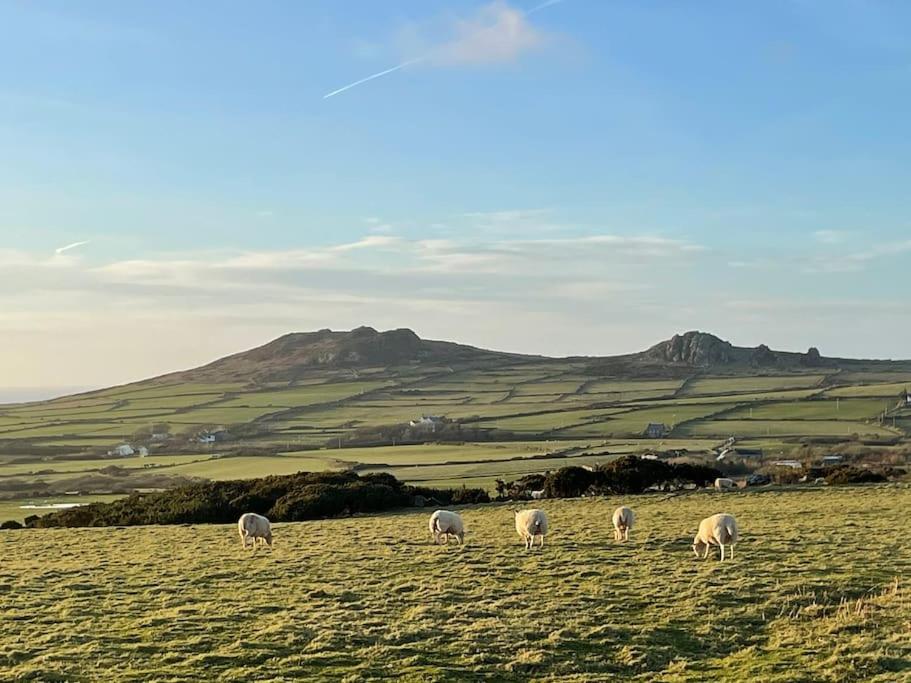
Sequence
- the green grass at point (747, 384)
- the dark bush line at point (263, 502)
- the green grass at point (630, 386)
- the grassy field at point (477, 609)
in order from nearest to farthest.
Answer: the grassy field at point (477, 609), the dark bush line at point (263, 502), the green grass at point (747, 384), the green grass at point (630, 386)

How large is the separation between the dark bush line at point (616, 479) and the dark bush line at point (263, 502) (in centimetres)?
321

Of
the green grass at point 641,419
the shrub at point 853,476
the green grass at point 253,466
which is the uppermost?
the green grass at point 641,419

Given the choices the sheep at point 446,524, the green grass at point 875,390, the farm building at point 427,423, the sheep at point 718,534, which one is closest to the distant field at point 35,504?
the sheep at point 446,524

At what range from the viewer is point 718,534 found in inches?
831

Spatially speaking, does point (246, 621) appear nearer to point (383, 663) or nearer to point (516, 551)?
point (383, 663)

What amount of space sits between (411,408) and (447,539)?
89105mm

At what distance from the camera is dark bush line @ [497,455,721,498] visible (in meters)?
41.5

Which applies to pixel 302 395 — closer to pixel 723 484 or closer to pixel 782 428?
pixel 782 428

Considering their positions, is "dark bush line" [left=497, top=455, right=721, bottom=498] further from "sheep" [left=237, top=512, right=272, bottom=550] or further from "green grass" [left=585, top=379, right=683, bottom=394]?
"green grass" [left=585, top=379, right=683, bottom=394]

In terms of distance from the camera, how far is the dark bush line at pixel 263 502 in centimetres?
3772

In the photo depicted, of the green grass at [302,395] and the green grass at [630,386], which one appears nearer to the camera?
the green grass at [302,395]

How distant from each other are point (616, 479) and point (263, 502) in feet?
57.3

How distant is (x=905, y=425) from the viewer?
7762cm

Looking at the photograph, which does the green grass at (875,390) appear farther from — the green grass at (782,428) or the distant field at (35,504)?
the distant field at (35,504)
